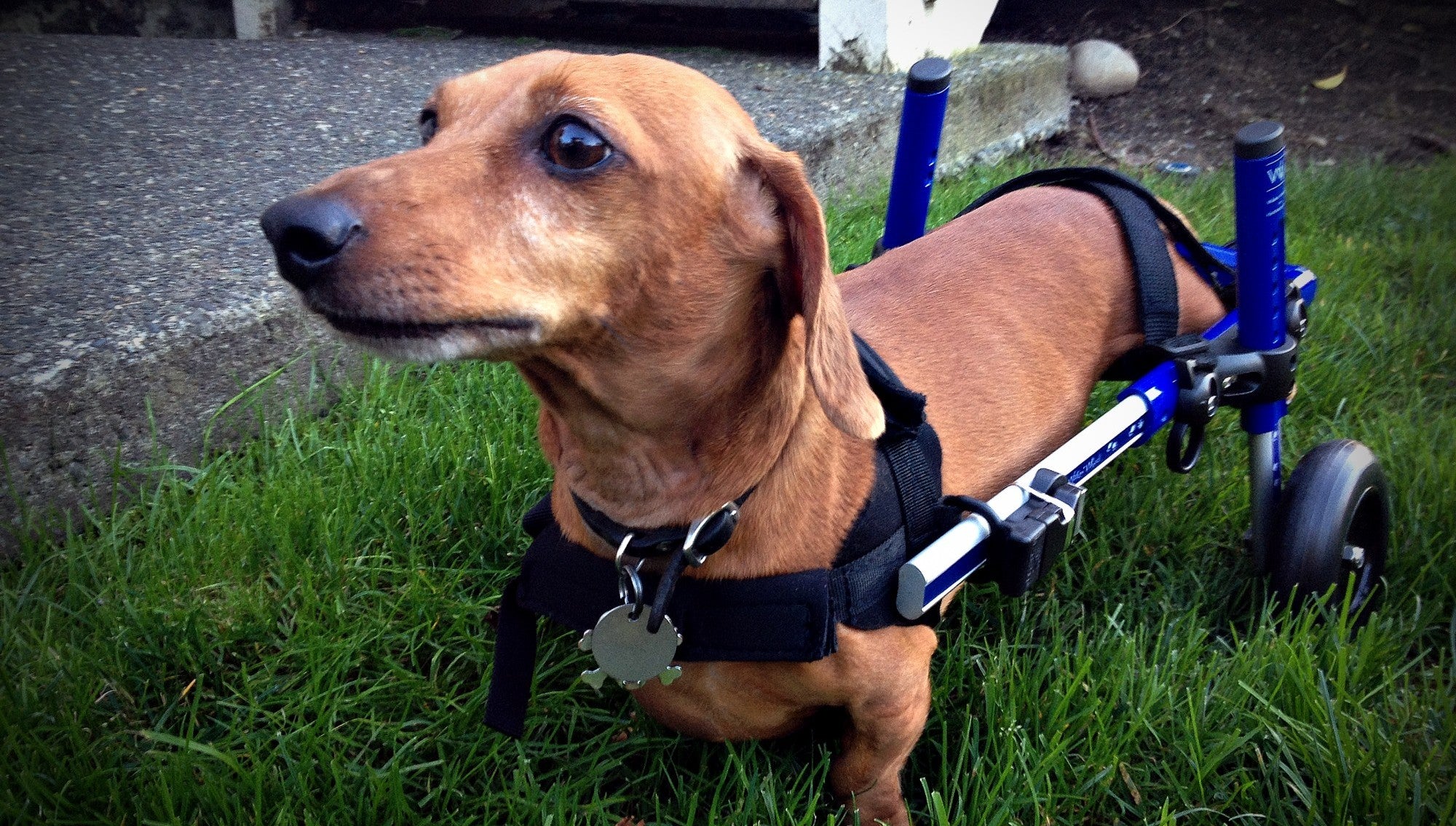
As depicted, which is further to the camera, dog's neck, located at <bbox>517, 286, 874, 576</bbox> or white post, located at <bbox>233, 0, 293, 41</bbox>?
white post, located at <bbox>233, 0, 293, 41</bbox>

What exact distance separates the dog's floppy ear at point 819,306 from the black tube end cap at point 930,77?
0.80m

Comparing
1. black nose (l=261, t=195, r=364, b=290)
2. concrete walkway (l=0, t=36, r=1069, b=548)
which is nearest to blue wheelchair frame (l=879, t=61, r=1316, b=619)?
black nose (l=261, t=195, r=364, b=290)

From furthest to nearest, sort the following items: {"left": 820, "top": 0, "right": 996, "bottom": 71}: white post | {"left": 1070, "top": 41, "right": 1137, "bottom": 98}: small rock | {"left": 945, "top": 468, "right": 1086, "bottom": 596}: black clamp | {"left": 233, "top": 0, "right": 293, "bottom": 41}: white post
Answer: {"left": 1070, "top": 41, "right": 1137, "bottom": 98}: small rock, {"left": 233, "top": 0, "right": 293, "bottom": 41}: white post, {"left": 820, "top": 0, "right": 996, "bottom": 71}: white post, {"left": 945, "top": 468, "right": 1086, "bottom": 596}: black clamp

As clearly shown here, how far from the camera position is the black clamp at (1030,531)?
1425 mm

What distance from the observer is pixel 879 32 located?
405 centimetres

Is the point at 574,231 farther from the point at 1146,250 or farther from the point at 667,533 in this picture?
the point at 1146,250

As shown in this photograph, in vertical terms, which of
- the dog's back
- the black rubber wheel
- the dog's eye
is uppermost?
the dog's eye

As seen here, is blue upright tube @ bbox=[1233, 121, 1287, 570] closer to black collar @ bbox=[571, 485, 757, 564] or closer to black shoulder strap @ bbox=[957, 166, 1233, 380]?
black shoulder strap @ bbox=[957, 166, 1233, 380]

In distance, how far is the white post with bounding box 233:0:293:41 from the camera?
15.9 feet

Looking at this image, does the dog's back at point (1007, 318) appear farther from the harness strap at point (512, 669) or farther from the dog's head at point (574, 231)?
the harness strap at point (512, 669)

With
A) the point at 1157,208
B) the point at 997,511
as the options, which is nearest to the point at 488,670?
the point at 997,511

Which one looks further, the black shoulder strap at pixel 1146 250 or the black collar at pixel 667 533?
the black shoulder strap at pixel 1146 250

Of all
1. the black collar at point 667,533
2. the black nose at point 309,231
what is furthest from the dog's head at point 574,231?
the black collar at point 667,533

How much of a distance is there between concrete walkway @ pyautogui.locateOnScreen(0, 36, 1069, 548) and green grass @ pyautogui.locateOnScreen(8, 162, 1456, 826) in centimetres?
19
